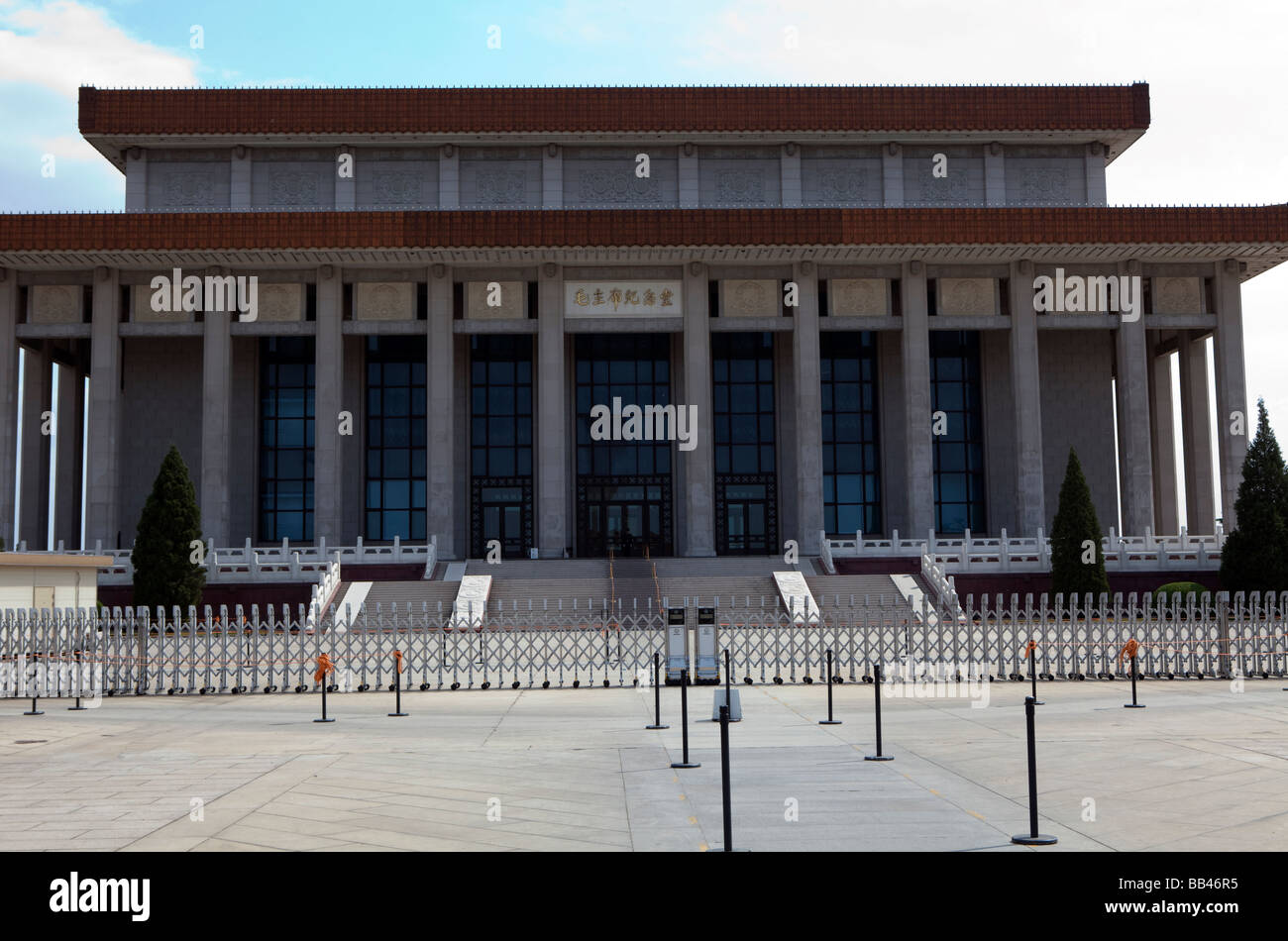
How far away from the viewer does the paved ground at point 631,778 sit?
10.0m

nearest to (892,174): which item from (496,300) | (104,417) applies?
(496,300)

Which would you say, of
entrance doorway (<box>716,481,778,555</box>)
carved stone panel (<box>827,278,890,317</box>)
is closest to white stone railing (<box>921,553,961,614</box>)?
entrance doorway (<box>716,481,778,555</box>)

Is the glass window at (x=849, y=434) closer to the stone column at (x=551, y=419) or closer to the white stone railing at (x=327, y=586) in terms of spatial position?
the stone column at (x=551, y=419)

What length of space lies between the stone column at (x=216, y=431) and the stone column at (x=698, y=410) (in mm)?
20814

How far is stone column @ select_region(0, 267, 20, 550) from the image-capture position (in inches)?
2085


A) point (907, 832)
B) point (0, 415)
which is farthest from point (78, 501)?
point (907, 832)

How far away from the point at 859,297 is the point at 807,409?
6510mm

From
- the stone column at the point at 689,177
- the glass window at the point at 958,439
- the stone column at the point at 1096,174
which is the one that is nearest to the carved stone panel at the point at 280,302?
the stone column at the point at 689,177

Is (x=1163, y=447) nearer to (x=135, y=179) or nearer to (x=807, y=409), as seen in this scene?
(x=807, y=409)

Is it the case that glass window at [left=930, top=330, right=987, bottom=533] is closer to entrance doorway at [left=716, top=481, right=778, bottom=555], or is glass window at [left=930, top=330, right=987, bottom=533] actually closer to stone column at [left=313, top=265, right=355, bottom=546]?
entrance doorway at [left=716, top=481, right=778, bottom=555]

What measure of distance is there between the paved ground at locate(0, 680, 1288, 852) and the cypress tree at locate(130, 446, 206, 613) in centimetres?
2077

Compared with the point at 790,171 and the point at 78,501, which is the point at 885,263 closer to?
the point at 790,171

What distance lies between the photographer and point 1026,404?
5572cm

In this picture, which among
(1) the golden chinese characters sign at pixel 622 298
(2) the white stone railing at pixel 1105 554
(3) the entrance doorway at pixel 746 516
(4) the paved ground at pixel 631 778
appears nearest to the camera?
(4) the paved ground at pixel 631 778
